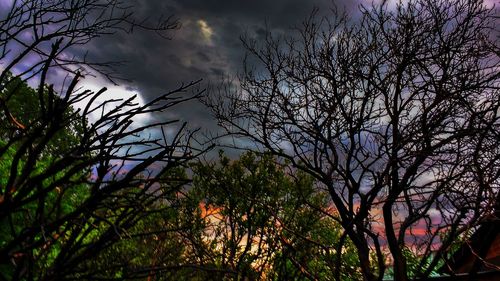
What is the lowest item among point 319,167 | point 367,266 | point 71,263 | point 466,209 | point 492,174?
point 71,263

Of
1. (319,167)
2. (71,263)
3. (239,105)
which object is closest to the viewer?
(71,263)

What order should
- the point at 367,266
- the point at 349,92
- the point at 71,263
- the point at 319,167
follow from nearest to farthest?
the point at 71,263 < the point at 367,266 < the point at 349,92 < the point at 319,167

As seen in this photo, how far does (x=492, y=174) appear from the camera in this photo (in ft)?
34.7

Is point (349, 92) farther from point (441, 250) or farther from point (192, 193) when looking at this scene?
point (192, 193)

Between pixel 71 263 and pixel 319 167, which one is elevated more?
pixel 319 167

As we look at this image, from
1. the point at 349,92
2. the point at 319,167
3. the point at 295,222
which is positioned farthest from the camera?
the point at 295,222

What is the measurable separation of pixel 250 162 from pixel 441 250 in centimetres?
1250

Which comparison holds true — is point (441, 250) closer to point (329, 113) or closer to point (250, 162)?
point (329, 113)

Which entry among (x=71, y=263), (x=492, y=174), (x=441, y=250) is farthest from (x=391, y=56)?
(x=71, y=263)

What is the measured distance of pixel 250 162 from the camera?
2220 centimetres

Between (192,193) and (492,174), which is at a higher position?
(192,193)

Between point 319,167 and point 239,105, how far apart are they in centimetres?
321

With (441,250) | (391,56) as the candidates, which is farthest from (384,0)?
(441,250)

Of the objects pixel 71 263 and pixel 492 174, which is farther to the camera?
pixel 492 174
